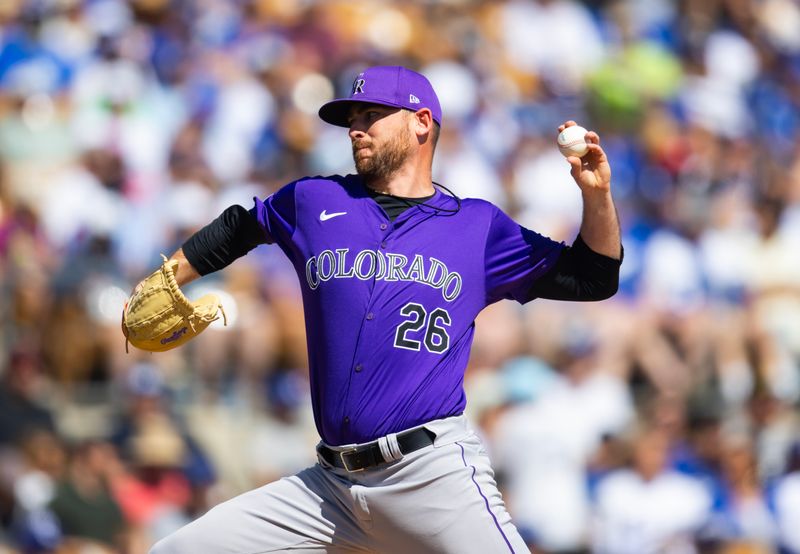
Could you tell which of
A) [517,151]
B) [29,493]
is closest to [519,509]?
[29,493]

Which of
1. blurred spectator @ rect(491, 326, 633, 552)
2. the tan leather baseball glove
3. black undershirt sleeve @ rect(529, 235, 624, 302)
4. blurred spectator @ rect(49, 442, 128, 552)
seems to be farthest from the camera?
blurred spectator @ rect(491, 326, 633, 552)

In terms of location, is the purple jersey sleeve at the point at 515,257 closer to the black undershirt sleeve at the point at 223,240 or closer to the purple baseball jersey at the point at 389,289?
the purple baseball jersey at the point at 389,289

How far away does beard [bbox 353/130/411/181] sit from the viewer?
4344mm

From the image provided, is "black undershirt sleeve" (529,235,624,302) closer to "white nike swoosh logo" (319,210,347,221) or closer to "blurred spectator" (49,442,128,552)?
"white nike swoosh logo" (319,210,347,221)

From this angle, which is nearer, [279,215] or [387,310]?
[387,310]

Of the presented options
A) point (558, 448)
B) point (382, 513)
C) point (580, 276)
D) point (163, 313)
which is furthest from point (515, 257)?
point (558, 448)

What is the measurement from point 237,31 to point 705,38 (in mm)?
4706

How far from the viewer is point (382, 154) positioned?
434cm

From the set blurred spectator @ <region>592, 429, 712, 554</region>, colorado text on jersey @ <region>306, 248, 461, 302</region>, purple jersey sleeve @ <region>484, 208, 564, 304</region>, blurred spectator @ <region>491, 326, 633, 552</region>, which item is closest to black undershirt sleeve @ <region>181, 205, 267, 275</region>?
colorado text on jersey @ <region>306, 248, 461, 302</region>

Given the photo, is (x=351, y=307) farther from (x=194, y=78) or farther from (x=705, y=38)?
(x=705, y=38)

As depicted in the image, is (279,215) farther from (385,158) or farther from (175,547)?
(175,547)

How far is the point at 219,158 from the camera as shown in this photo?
968 centimetres

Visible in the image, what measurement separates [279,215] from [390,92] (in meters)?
0.57

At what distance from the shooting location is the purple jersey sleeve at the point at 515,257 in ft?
13.9
